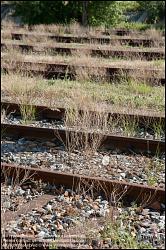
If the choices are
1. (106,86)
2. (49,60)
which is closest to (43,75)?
(106,86)

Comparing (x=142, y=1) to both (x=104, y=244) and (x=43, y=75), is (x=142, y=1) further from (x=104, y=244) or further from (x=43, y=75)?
(x=104, y=244)

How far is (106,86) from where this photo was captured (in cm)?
1095

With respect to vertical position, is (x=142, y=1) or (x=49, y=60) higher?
(x=142, y=1)

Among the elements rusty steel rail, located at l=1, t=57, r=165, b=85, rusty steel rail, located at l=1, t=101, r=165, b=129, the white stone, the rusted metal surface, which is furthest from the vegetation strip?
the rusted metal surface

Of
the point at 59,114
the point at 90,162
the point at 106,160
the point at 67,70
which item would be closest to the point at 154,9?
the point at 67,70

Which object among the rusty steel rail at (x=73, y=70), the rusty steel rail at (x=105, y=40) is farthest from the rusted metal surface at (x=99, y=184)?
the rusty steel rail at (x=105, y=40)

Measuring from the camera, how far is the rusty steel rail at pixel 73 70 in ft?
37.9

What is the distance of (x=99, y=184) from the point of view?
535cm

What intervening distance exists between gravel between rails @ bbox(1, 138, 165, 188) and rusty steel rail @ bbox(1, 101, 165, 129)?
1251 millimetres

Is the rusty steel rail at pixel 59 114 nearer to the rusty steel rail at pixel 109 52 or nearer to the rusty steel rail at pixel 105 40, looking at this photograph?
the rusty steel rail at pixel 109 52

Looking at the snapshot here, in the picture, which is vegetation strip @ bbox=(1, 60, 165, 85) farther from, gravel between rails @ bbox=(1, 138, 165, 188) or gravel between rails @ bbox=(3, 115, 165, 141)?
gravel between rails @ bbox=(1, 138, 165, 188)

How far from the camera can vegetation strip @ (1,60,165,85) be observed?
11.7 metres

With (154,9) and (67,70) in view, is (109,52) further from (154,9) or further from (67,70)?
(154,9)

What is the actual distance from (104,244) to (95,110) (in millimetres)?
4075
